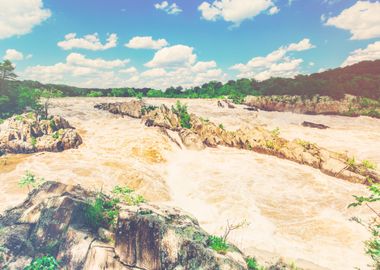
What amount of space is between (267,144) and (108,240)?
2785 centimetres

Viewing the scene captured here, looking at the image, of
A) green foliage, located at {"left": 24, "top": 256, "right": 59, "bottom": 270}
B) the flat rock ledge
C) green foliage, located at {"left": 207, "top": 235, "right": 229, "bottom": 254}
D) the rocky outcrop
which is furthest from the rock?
green foliage, located at {"left": 24, "top": 256, "right": 59, "bottom": 270}

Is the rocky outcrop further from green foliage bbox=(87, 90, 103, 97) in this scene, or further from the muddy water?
green foliage bbox=(87, 90, 103, 97)

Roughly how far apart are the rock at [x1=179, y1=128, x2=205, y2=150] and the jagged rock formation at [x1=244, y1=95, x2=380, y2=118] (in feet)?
Answer: 119

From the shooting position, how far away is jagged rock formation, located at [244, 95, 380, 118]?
63.0 m

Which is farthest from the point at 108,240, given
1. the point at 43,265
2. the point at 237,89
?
the point at 237,89

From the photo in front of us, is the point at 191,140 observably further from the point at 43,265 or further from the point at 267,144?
the point at 43,265

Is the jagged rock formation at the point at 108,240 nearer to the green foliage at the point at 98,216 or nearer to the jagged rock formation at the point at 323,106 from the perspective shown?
the green foliage at the point at 98,216

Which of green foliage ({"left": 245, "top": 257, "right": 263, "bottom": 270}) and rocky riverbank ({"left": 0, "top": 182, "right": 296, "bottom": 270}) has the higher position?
rocky riverbank ({"left": 0, "top": 182, "right": 296, "bottom": 270})

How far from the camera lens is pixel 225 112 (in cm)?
6362

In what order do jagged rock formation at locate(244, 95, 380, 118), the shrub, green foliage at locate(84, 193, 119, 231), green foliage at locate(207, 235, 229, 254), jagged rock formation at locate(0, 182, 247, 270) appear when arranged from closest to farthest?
1. jagged rock formation at locate(0, 182, 247, 270)
2. green foliage at locate(207, 235, 229, 254)
3. the shrub
4. green foliage at locate(84, 193, 119, 231)
5. jagged rock formation at locate(244, 95, 380, 118)

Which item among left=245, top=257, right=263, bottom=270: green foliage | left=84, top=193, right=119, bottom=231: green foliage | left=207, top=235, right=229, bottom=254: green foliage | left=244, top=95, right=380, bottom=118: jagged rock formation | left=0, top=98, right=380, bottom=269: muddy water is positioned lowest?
left=0, top=98, right=380, bottom=269: muddy water

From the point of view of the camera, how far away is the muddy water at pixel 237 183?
1872 cm

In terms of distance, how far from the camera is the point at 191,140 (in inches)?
1524

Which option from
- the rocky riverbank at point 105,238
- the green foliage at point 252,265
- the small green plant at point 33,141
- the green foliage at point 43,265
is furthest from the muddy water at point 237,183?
the green foliage at point 43,265
